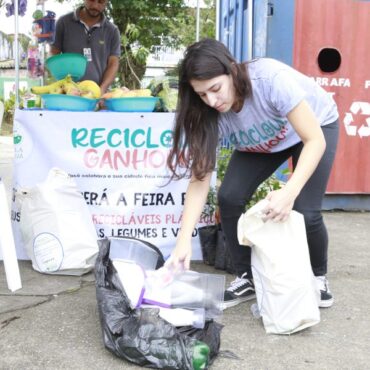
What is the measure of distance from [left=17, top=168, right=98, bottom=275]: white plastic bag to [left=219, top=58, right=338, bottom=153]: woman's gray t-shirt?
1.14 metres

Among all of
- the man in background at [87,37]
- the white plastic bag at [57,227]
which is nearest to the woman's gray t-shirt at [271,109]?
the white plastic bag at [57,227]

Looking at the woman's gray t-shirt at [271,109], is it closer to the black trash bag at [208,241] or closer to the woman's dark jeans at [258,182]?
the woman's dark jeans at [258,182]

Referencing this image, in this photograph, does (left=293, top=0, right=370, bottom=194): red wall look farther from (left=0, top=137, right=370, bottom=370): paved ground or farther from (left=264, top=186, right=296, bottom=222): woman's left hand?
(left=264, top=186, right=296, bottom=222): woman's left hand

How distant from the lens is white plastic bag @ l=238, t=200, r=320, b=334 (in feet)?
8.50

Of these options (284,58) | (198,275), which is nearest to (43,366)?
(198,275)

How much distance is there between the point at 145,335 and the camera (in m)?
2.32

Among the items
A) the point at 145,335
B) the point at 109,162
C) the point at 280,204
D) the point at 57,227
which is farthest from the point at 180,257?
the point at 109,162

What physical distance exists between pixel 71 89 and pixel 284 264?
1.90 meters

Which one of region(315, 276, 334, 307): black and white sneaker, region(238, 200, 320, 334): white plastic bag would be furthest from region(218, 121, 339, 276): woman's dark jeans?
region(238, 200, 320, 334): white plastic bag

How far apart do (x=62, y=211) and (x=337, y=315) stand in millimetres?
1666

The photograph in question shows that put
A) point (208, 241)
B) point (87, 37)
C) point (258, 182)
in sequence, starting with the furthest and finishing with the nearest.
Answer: point (87, 37), point (208, 241), point (258, 182)

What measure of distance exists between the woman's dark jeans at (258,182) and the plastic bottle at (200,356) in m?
0.85

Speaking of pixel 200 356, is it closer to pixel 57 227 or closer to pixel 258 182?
pixel 258 182

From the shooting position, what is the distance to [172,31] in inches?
636
